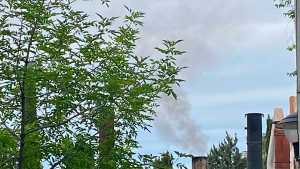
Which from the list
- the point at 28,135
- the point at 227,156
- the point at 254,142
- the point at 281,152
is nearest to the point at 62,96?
the point at 28,135

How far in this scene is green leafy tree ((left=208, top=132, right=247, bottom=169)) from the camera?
50688mm

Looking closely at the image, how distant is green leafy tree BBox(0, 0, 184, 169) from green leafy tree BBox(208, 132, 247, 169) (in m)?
42.2

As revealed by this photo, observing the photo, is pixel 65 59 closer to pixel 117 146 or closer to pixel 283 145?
pixel 117 146

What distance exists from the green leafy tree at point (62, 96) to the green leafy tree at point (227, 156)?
42.2 metres

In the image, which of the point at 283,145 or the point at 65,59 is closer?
the point at 65,59

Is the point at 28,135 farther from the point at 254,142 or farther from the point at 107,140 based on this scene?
the point at 254,142

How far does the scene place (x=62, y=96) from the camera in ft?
25.8

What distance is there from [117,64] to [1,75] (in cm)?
117

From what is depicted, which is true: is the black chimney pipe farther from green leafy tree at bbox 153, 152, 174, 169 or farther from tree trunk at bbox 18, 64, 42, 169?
tree trunk at bbox 18, 64, 42, 169

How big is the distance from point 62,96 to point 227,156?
44.0 meters

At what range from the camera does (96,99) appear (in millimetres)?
7980

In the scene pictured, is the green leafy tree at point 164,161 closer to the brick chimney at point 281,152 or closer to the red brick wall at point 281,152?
the brick chimney at point 281,152

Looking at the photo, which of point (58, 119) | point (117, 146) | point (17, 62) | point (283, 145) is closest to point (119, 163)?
point (117, 146)

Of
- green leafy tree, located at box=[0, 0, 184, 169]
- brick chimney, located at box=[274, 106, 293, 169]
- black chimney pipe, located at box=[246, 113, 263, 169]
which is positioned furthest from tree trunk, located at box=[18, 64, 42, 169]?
brick chimney, located at box=[274, 106, 293, 169]
